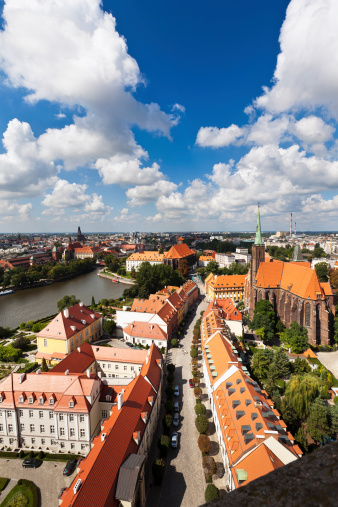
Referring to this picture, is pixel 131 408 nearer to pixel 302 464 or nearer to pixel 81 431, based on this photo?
pixel 81 431

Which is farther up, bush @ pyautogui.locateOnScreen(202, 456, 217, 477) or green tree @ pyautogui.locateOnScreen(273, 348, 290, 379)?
green tree @ pyautogui.locateOnScreen(273, 348, 290, 379)

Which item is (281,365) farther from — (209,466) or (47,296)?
(47,296)

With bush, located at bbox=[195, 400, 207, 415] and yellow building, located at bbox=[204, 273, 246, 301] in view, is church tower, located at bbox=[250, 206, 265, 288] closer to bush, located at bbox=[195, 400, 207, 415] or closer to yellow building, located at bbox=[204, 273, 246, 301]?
yellow building, located at bbox=[204, 273, 246, 301]

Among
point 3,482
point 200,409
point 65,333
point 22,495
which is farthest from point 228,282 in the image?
point 22,495

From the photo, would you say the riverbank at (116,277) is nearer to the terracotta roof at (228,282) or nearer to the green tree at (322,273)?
the terracotta roof at (228,282)

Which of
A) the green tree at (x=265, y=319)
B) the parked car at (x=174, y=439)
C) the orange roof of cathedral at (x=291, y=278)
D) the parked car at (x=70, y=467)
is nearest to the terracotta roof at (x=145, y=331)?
the green tree at (x=265, y=319)

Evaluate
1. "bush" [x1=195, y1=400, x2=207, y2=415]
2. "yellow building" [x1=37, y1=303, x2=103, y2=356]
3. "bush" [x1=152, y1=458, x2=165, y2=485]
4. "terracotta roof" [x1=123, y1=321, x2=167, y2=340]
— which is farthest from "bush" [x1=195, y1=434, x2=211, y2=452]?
"yellow building" [x1=37, y1=303, x2=103, y2=356]
